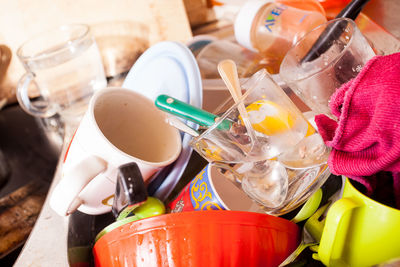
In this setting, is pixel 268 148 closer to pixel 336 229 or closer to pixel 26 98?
pixel 336 229

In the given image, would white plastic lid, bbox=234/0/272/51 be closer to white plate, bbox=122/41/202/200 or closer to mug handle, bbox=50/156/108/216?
white plate, bbox=122/41/202/200

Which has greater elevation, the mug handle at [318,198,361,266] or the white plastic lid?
the white plastic lid

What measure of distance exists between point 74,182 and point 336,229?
0.29 meters

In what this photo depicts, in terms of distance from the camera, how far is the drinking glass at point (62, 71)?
2.41ft

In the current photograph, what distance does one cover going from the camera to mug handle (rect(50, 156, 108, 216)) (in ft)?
1.47

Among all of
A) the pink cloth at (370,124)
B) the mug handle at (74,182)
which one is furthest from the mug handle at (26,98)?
the pink cloth at (370,124)

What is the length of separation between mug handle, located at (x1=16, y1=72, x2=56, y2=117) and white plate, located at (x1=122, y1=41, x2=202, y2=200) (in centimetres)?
20

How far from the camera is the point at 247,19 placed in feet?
2.28

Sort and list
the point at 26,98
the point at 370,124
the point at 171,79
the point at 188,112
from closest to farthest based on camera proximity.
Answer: the point at 370,124 → the point at 188,112 → the point at 171,79 → the point at 26,98

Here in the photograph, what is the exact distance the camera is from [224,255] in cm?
39

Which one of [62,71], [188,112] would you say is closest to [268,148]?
[188,112]

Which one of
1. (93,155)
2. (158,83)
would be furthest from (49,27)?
(93,155)

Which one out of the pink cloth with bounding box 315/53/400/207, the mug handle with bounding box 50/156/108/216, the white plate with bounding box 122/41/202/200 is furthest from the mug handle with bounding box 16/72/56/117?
the pink cloth with bounding box 315/53/400/207

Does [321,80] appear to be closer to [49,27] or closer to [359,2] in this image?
[359,2]
